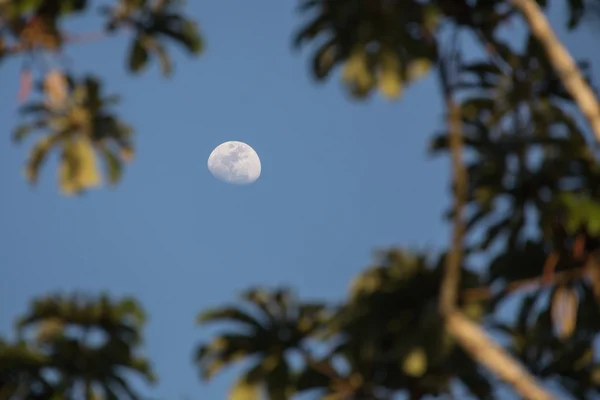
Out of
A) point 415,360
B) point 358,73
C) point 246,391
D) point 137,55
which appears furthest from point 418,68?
point 246,391

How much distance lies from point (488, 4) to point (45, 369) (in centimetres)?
1391

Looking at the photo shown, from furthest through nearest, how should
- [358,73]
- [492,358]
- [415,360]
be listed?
[358,73] < [415,360] < [492,358]

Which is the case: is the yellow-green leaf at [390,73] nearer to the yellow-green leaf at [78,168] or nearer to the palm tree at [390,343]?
the palm tree at [390,343]

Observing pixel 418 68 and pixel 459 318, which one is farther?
pixel 418 68

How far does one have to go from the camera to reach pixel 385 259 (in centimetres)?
2173

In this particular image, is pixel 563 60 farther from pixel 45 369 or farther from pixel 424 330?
pixel 45 369

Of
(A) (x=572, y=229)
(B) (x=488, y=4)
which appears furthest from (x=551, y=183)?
(B) (x=488, y=4)

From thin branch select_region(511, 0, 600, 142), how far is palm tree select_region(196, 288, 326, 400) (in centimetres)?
703

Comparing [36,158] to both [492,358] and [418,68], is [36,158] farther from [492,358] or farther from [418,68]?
[492,358]

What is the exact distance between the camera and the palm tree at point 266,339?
21.4m

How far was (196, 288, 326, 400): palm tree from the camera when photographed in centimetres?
2142

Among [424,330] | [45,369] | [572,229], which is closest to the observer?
[424,330]

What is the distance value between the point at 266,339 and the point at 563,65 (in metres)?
8.71

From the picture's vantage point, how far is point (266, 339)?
21719 millimetres
